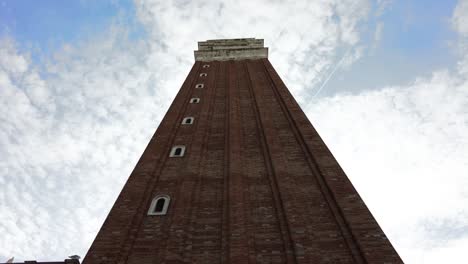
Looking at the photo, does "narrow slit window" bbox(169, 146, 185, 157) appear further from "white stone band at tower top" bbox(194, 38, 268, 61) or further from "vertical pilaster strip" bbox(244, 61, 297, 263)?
"white stone band at tower top" bbox(194, 38, 268, 61)

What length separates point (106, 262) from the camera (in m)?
8.80

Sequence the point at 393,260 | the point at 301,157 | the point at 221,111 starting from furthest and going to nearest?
the point at 221,111
the point at 301,157
the point at 393,260

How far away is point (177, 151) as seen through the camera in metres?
14.5

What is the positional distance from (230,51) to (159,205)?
20529 millimetres

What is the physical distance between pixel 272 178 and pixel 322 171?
1.48m

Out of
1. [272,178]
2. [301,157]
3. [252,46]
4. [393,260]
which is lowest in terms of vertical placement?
[393,260]

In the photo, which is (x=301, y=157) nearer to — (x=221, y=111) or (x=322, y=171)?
(x=322, y=171)

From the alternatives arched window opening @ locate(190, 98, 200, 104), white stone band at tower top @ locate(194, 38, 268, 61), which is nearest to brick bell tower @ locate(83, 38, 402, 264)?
arched window opening @ locate(190, 98, 200, 104)

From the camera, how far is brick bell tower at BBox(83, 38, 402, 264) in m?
9.01

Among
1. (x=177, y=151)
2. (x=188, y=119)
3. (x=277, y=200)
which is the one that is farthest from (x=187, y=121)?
(x=277, y=200)

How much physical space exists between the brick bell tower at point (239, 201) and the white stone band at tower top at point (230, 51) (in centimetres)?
1201

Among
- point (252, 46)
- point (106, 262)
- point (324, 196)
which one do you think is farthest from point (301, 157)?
point (252, 46)

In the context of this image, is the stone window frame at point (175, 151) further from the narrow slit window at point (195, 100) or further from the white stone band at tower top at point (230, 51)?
the white stone band at tower top at point (230, 51)

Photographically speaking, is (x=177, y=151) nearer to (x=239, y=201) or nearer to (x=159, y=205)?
(x=159, y=205)
